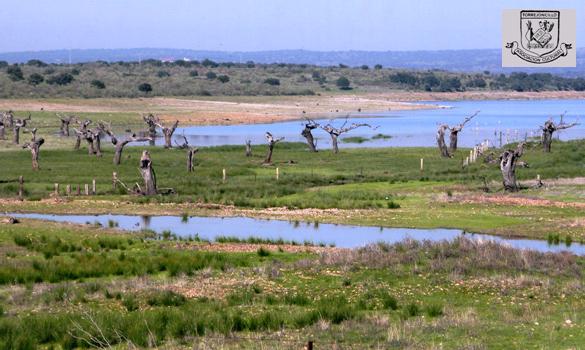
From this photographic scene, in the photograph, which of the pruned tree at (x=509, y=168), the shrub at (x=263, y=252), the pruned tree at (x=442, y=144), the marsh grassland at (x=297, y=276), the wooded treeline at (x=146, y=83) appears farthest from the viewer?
the wooded treeline at (x=146, y=83)

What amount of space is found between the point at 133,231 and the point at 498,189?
18.1 meters

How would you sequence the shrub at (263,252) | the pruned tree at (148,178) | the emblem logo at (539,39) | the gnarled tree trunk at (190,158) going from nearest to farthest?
the shrub at (263,252)
the emblem logo at (539,39)
the pruned tree at (148,178)
the gnarled tree trunk at (190,158)

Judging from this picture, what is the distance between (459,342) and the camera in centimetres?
1581

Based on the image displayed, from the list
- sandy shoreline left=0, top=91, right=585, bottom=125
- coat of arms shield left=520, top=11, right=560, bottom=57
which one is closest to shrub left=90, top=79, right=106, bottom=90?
sandy shoreline left=0, top=91, right=585, bottom=125

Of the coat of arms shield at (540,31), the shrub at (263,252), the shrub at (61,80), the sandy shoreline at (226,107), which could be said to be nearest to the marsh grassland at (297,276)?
the shrub at (263,252)

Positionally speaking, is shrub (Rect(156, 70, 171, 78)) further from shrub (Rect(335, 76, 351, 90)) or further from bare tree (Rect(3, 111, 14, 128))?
bare tree (Rect(3, 111, 14, 128))

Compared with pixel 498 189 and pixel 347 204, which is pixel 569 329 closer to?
pixel 347 204

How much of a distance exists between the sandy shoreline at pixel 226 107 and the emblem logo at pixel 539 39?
6646cm

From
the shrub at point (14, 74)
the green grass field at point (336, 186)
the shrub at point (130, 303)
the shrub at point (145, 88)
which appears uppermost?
the shrub at point (14, 74)

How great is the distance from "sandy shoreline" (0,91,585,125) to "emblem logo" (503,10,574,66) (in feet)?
218

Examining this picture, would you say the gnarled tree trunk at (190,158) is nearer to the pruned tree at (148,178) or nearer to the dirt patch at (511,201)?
the pruned tree at (148,178)

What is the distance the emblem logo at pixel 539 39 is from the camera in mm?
41688

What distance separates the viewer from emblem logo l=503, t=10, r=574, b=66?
41688 mm

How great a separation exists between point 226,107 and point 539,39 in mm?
88244
